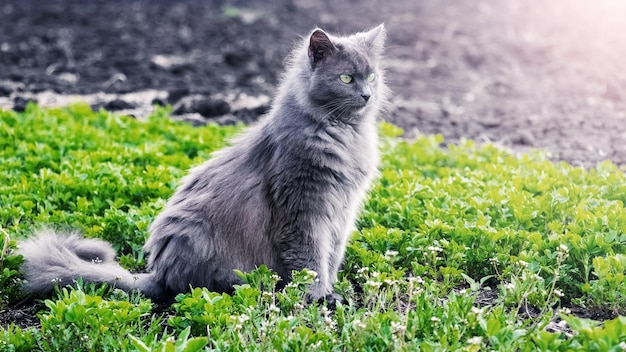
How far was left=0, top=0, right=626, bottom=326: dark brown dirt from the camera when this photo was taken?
8.92 meters

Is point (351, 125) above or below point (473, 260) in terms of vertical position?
above

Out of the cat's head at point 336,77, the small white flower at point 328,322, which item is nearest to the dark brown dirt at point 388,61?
the cat's head at point 336,77

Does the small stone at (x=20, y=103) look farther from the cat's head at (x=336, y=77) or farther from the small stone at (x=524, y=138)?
the small stone at (x=524, y=138)

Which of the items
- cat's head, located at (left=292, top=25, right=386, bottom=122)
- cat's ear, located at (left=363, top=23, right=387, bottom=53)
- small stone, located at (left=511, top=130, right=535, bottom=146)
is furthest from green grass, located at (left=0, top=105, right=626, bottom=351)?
cat's ear, located at (left=363, top=23, right=387, bottom=53)

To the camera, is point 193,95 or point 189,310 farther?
point 193,95

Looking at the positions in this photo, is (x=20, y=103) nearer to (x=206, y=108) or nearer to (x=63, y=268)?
(x=206, y=108)

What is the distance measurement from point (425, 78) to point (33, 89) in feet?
18.4

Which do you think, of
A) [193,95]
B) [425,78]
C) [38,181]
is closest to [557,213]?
[38,181]

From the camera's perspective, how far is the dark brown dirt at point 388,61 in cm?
892

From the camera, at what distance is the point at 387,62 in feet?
38.2

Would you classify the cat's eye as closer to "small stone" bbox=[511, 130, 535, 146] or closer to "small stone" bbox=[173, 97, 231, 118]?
"small stone" bbox=[511, 130, 535, 146]

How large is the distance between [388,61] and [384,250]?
24.3 ft

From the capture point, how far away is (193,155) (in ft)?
23.7

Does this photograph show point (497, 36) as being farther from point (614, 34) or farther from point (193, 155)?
point (193, 155)
